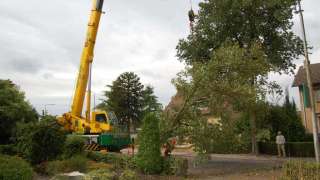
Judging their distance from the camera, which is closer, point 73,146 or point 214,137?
point 214,137

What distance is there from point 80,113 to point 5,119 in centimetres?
576

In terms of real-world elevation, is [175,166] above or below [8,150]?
below

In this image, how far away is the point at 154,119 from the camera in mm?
22000

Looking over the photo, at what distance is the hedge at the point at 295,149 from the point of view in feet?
110

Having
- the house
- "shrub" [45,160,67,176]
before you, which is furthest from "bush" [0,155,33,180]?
the house

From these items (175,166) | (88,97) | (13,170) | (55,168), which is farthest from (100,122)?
(13,170)

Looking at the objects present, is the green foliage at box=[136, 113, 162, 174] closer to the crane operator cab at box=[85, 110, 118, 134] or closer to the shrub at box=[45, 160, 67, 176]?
Result: the shrub at box=[45, 160, 67, 176]

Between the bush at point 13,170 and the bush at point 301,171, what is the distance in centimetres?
778

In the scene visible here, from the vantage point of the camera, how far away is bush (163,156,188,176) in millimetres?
21031

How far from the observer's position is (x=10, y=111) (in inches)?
1203

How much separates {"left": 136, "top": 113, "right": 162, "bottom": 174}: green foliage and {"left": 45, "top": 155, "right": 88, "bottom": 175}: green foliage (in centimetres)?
265

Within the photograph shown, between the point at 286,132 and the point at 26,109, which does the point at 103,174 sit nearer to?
the point at 26,109

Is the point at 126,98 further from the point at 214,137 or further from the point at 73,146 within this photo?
the point at 214,137

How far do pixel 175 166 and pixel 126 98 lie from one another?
56.2 metres
